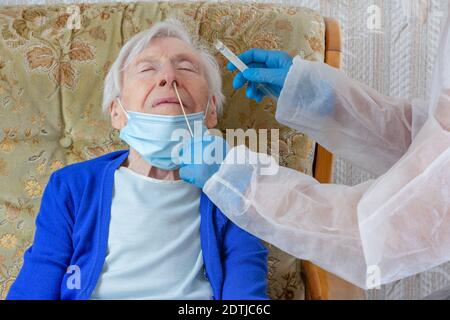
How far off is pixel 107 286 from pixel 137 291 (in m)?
0.06

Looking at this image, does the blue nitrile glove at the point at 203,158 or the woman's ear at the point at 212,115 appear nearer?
the blue nitrile glove at the point at 203,158

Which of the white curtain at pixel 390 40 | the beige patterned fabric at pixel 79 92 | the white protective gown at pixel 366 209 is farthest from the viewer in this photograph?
the white curtain at pixel 390 40

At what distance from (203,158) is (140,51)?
1.11ft

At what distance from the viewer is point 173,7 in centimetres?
146

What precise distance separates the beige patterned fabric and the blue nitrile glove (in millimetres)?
380

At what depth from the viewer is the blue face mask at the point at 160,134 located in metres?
1.17

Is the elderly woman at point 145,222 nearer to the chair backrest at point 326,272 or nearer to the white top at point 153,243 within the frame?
the white top at point 153,243

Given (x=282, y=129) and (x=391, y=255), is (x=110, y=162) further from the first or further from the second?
(x=391, y=255)

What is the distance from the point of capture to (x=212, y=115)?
128cm

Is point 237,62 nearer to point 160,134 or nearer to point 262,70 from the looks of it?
point 262,70

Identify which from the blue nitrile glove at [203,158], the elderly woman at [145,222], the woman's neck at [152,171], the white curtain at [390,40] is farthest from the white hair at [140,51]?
the white curtain at [390,40]

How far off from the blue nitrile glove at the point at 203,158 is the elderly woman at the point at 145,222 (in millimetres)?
150

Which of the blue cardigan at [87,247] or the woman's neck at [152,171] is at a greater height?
the woman's neck at [152,171]

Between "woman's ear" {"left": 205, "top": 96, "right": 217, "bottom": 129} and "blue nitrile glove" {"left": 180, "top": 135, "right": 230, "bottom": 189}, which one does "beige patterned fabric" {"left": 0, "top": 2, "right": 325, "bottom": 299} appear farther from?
"blue nitrile glove" {"left": 180, "top": 135, "right": 230, "bottom": 189}
